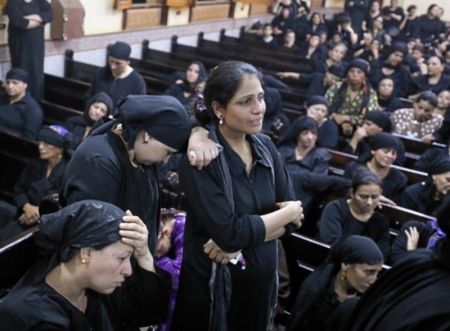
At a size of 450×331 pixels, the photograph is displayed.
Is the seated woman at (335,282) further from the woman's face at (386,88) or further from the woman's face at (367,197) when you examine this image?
the woman's face at (386,88)

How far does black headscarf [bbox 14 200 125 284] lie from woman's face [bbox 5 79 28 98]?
378 cm

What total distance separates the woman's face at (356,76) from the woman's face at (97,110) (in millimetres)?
2750

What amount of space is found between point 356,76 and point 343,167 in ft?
5.06

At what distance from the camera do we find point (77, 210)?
1.65m

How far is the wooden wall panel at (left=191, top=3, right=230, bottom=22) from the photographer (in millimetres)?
10055

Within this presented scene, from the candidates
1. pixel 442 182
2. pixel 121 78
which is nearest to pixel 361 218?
pixel 442 182

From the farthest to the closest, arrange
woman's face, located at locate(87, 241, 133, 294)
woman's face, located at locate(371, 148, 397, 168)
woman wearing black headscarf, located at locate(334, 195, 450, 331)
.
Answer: woman's face, located at locate(371, 148, 397, 168)
woman's face, located at locate(87, 241, 133, 294)
woman wearing black headscarf, located at locate(334, 195, 450, 331)

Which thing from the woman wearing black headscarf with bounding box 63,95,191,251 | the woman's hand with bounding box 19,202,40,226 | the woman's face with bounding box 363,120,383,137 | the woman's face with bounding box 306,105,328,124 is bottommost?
the woman's hand with bounding box 19,202,40,226

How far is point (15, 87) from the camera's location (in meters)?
5.10

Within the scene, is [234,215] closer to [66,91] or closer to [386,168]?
[386,168]

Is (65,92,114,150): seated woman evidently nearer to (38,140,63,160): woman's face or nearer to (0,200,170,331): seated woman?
(38,140,63,160): woman's face

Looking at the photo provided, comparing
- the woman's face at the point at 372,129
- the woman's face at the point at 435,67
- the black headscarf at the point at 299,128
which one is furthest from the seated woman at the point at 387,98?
the black headscarf at the point at 299,128

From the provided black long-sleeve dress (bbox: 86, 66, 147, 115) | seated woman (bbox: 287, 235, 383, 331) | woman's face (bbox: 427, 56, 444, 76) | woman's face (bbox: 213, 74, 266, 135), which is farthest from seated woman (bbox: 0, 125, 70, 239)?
woman's face (bbox: 427, 56, 444, 76)

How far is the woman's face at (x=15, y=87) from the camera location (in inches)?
200
